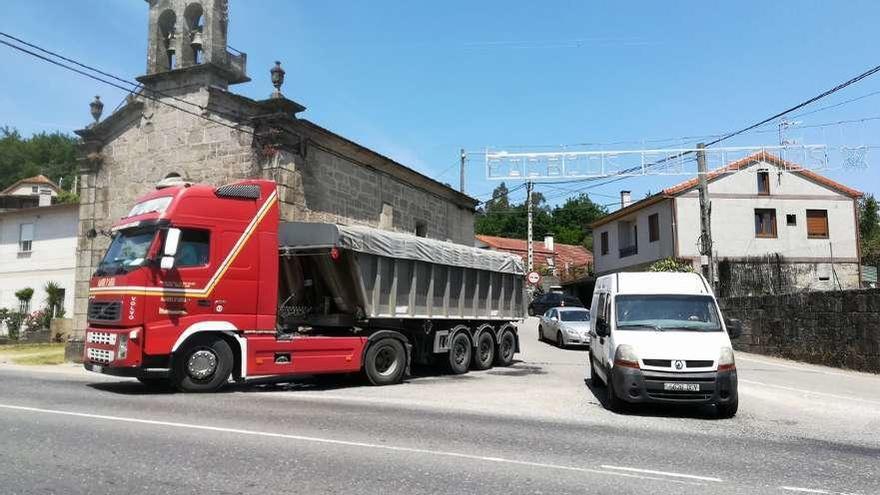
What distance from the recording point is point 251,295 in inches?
436

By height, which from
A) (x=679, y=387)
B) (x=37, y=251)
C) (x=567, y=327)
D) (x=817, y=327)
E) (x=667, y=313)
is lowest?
(x=679, y=387)

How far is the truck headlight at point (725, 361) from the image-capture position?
29.4 ft

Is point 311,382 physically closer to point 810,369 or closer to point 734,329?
point 734,329

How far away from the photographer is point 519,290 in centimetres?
1700

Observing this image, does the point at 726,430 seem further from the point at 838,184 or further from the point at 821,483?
the point at 838,184

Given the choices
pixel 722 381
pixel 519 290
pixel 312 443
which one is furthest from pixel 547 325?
pixel 312 443

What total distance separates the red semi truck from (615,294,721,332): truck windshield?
4.44 m

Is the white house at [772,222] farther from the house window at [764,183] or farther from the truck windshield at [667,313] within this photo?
the truck windshield at [667,313]

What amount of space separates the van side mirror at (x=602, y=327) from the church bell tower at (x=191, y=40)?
12.4 metres

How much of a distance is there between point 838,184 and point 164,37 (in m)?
34.1

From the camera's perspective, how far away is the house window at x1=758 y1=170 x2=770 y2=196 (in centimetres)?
3544

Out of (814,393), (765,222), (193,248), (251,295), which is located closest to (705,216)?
(814,393)

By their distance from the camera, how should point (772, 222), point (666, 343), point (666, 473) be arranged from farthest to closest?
point (772, 222) → point (666, 343) → point (666, 473)

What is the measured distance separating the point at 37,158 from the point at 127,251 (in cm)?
6895
